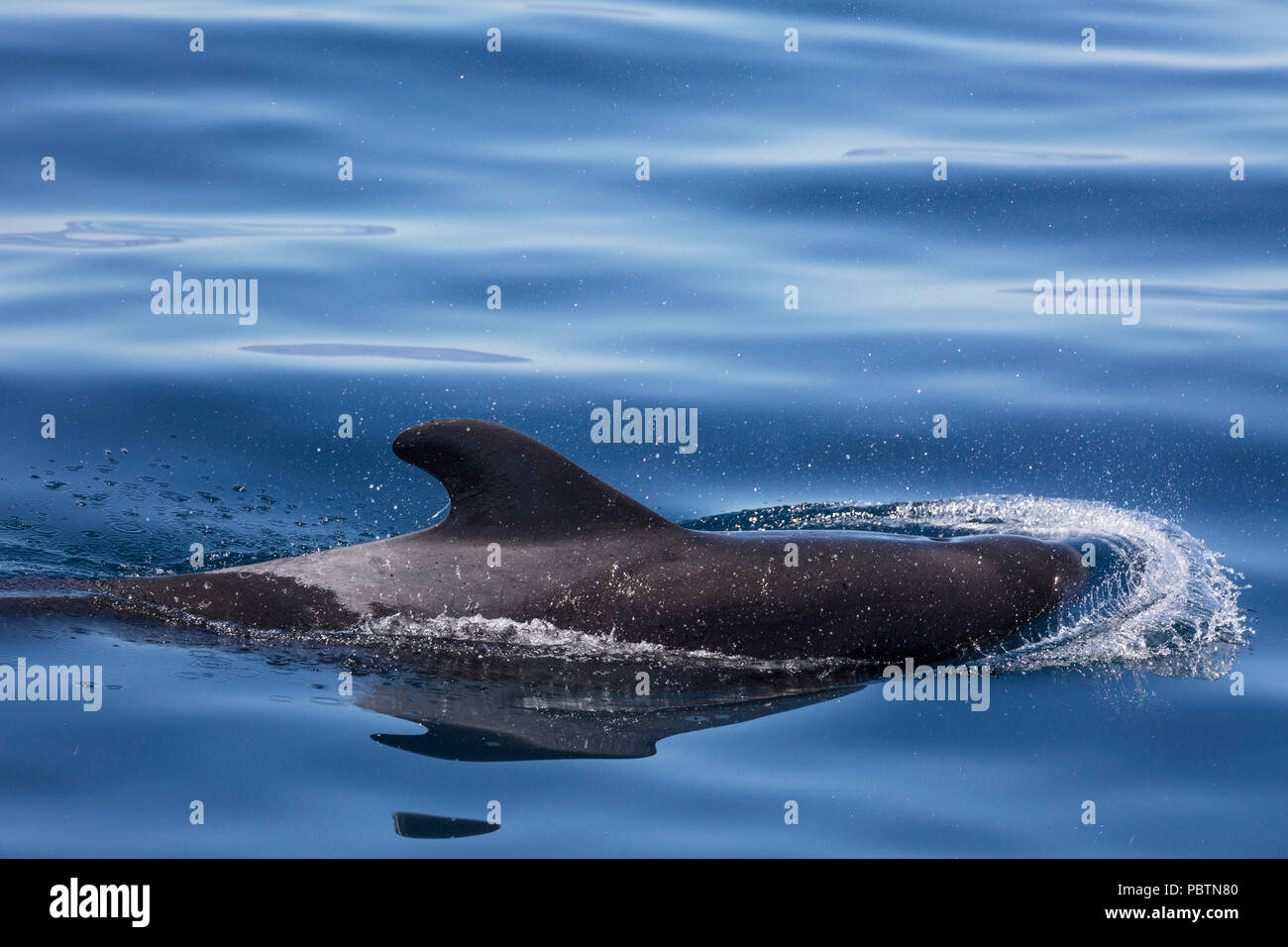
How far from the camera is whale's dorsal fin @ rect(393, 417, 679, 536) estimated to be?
28.7ft

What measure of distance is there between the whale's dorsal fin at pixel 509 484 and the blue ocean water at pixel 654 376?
688 mm

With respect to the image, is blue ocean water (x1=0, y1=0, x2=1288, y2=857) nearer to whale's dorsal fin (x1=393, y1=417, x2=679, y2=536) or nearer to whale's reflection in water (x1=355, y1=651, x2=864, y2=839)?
whale's reflection in water (x1=355, y1=651, x2=864, y2=839)

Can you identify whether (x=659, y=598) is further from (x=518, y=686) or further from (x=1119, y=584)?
(x=1119, y=584)

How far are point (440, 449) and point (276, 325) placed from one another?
701 cm

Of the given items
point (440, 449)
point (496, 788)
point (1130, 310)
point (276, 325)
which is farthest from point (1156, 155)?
point (496, 788)

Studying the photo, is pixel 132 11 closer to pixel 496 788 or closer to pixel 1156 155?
pixel 1156 155

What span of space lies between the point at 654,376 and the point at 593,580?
17.6ft

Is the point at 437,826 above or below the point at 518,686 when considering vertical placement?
below

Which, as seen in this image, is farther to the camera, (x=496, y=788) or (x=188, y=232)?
(x=188, y=232)

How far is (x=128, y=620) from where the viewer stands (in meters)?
9.33

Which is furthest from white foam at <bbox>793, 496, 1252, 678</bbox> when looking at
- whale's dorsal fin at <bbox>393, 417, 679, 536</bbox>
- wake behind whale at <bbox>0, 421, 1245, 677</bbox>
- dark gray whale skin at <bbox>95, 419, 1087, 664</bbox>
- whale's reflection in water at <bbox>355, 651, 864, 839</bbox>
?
whale's dorsal fin at <bbox>393, 417, 679, 536</bbox>

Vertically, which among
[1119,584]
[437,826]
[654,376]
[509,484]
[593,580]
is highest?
[654,376]

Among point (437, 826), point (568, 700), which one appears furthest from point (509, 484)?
point (437, 826)

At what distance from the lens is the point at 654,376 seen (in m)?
14.1
